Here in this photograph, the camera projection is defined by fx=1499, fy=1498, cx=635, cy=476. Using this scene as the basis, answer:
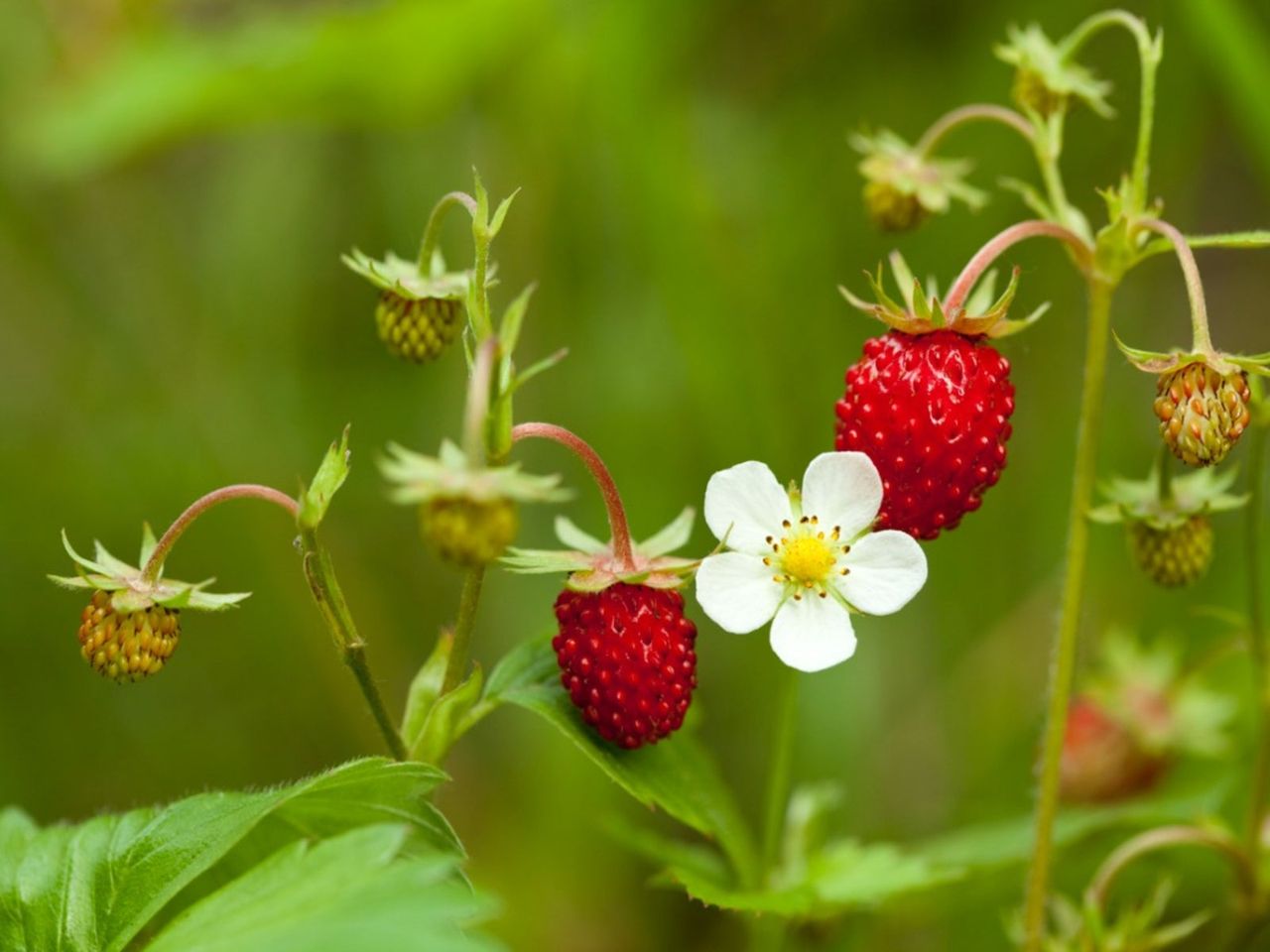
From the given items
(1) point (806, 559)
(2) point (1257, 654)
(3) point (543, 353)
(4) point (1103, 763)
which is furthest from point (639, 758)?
(3) point (543, 353)

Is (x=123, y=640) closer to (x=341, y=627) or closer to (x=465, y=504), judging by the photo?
(x=341, y=627)

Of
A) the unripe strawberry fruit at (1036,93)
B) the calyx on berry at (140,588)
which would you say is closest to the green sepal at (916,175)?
the unripe strawberry fruit at (1036,93)

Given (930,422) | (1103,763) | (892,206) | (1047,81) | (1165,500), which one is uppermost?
(1047,81)

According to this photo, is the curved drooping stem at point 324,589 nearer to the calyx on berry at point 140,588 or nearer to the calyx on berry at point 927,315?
the calyx on berry at point 140,588

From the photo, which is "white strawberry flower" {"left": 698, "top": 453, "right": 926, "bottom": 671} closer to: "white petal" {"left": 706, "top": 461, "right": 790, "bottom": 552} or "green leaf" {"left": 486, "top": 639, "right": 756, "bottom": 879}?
"white petal" {"left": 706, "top": 461, "right": 790, "bottom": 552}

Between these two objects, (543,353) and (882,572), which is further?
(543,353)

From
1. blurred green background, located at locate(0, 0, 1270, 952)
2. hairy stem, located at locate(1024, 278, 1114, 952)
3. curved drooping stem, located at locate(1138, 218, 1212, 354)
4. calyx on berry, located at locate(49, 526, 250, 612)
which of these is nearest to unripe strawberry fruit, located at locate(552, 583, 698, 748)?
calyx on berry, located at locate(49, 526, 250, 612)

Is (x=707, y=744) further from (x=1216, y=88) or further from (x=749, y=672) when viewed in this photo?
(x=1216, y=88)
